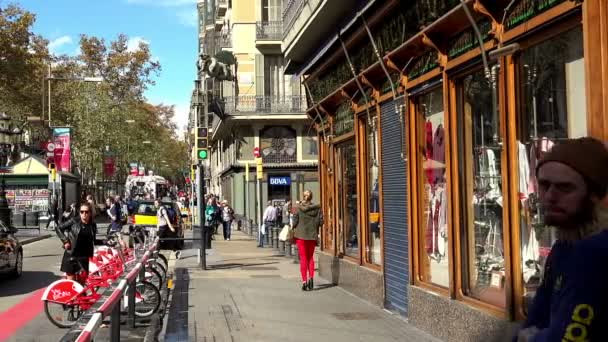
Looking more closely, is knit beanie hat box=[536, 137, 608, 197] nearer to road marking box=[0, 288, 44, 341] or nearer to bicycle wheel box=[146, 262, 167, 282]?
road marking box=[0, 288, 44, 341]

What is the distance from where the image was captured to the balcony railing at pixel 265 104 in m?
37.9

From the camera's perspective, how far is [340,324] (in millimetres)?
9148

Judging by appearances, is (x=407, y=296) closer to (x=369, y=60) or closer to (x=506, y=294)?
(x=506, y=294)

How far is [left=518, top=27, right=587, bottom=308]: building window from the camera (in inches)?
212

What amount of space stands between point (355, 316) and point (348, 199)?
11.4ft

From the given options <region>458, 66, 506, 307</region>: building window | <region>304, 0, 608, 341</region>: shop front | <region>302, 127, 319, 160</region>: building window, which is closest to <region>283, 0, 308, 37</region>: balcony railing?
<region>304, 0, 608, 341</region>: shop front

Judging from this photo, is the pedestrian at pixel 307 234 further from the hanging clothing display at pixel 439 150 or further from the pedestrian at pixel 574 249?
the pedestrian at pixel 574 249

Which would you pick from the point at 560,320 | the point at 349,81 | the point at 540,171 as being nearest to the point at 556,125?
the point at 540,171

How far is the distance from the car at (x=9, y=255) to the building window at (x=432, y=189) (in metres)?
9.82

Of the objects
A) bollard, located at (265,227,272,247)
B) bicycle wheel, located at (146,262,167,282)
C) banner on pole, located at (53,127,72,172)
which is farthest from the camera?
banner on pole, located at (53,127,72,172)

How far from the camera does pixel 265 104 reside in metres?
38.2

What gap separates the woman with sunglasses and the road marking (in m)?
1.00

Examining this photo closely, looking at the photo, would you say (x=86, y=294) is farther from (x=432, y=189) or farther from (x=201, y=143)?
(x=201, y=143)

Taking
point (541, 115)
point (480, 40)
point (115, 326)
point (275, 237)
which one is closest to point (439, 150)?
point (480, 40)
